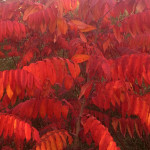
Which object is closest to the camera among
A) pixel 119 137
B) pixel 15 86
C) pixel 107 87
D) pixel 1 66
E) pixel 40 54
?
pixel 15 86

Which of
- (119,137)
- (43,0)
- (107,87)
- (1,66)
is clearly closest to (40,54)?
(43,0)

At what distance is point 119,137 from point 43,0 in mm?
2291

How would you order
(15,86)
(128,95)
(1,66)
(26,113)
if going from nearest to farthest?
(15,86)
(128,95)
(26,113)
(1,66)

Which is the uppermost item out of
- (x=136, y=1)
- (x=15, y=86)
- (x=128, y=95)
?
(x=136, y=1)

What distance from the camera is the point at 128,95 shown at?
1508 millimetres

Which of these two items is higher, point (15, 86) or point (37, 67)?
point (37, 67)

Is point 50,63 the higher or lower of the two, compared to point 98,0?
lower

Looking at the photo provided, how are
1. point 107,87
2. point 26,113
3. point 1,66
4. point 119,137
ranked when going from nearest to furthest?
point 107,87
point 26,113
point 119,137
point 1,66

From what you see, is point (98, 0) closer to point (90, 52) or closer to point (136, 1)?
point (136, 1)

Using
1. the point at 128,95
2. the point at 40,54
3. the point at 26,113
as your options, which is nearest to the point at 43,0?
the point at 40,54

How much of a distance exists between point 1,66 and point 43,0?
3.30m

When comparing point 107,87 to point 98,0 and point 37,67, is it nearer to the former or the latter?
point 37,67

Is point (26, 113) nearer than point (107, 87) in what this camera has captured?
No

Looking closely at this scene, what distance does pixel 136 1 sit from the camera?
Result: 1.41m
